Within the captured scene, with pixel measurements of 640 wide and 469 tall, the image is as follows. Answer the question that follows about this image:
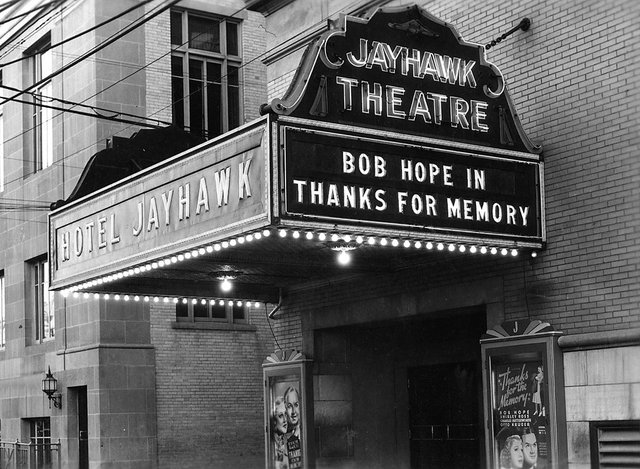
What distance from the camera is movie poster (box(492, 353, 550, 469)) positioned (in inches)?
542

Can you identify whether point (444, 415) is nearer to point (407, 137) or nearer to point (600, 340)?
point (600, 340)

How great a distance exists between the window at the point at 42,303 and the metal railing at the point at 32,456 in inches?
114

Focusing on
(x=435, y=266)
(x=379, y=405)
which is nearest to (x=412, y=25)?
(x=435, y=266)

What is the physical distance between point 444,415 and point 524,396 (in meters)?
5.11

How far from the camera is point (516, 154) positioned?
13953mm

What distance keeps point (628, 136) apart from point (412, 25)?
3030 mm

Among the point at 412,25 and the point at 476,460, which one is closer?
the point at 412,25

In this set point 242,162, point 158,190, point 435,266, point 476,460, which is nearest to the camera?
point 242,162

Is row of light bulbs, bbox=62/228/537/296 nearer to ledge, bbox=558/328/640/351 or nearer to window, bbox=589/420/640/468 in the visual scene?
ledge, bbox=558/328/640/351

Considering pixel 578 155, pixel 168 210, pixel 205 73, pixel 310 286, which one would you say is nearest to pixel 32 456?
pixel 205 73

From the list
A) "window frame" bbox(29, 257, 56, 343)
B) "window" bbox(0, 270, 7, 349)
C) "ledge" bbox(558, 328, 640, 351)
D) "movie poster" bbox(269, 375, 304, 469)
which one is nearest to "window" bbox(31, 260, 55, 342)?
"window frame" bbox(29, 257, 56, 343)

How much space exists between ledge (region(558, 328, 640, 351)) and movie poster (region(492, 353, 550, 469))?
48 cm

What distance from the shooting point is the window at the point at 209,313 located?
26.7m

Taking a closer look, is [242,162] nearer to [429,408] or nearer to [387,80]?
[387,80]
